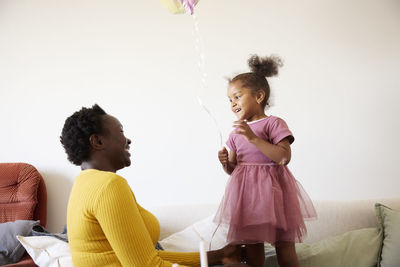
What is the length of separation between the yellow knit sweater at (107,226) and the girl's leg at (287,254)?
0.47 meters

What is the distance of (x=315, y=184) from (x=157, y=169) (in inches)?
39.8

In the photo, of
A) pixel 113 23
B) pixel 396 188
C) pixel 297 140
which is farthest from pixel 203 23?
pixel 396 188

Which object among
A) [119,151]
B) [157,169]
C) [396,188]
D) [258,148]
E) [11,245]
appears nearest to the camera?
[119,151]

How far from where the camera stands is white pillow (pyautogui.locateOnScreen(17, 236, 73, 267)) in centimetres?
158

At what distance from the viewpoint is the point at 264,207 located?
129 cm

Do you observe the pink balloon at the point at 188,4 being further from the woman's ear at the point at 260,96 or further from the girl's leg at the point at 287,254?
the girl's leg at the point at 287,254

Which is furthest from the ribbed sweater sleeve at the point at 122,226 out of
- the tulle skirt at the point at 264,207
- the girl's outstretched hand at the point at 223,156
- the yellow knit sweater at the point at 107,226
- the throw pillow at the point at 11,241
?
the throw pillow at the point at 11,241

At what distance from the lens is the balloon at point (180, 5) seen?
1520 millimetres

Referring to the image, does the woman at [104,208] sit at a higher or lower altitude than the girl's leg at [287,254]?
higher

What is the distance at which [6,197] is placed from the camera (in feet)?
7.38

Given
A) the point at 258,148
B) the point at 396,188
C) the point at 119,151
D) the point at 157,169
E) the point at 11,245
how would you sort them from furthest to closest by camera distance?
the point at 157,169 → the point at 396,188 → the point at 11,245 → the point at 258,148 → the point at 119,151

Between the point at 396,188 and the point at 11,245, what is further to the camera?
the point at 396,188

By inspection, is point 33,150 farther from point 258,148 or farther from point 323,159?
point 323,159

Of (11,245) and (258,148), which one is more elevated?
(258,148)
